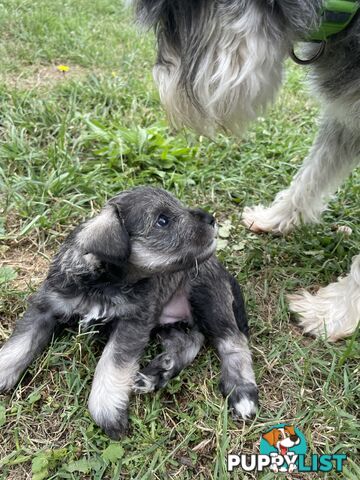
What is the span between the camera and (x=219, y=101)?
2.28 metres

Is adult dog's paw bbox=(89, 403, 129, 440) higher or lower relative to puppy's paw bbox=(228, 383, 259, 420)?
lower

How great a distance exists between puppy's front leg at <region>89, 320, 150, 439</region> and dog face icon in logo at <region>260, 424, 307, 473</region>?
2.15ft

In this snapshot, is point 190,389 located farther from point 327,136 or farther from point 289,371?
point 327,136

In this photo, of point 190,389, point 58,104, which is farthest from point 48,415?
point 58,104

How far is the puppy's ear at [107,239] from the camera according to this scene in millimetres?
2246

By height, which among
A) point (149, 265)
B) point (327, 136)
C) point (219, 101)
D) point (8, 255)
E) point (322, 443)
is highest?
point (219, 101)

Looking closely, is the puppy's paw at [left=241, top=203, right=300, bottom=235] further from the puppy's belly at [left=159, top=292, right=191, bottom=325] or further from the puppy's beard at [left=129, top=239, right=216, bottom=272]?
the puppy's beard at [left=129, top=239, right=216, bottom=272]

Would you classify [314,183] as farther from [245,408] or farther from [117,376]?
[117,376]

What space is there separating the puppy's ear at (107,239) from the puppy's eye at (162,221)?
20 cm

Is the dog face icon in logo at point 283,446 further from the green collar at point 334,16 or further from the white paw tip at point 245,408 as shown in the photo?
the green collar at point 334,16

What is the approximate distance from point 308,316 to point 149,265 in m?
1.09

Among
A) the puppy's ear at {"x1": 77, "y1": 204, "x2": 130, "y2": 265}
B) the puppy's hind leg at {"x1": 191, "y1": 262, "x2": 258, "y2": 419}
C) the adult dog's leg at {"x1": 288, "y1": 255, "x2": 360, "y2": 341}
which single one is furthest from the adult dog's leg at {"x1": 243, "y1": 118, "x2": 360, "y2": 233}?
the puppy's ear at {"x1": 77, "y1": 204, "x2": 130, "y2": 265}

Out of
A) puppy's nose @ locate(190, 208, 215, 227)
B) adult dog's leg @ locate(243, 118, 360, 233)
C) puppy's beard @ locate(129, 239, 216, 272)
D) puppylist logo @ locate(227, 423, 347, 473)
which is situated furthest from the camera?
adult dog's leg @ locate(243, 118, 360, 233)

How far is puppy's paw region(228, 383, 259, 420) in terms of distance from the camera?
2.28 meters
